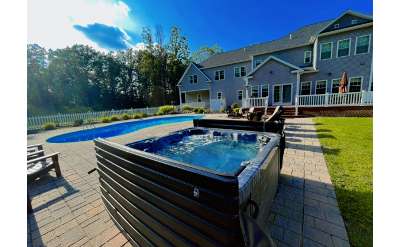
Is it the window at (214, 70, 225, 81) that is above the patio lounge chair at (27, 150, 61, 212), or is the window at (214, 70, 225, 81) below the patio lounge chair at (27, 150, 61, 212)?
above

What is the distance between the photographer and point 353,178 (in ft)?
10.8

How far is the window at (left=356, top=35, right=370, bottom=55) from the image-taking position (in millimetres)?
12089

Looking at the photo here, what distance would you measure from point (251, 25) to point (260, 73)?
10.9m

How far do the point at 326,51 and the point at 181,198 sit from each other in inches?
672

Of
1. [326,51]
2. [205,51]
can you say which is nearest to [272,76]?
[326,51]

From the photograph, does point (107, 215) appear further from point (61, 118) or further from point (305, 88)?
point (305, 88)

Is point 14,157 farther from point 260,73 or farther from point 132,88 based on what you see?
point 132,88

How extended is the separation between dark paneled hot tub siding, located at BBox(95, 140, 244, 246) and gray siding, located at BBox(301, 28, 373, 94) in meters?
16.8

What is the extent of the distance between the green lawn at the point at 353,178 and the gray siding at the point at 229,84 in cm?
1418

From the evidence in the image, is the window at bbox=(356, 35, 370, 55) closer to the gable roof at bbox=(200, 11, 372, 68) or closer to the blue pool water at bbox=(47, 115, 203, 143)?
the gable roof at bbox=(200, 11, 372, 68)

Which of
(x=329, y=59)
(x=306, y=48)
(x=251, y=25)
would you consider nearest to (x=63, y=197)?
(x=329, y=59)

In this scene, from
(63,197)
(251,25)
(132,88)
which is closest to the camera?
(63,197)

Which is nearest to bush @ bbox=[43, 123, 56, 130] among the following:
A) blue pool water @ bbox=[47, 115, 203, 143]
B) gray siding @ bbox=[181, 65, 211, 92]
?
blue pool water @ bbox=[47, 115, 203, 143]
